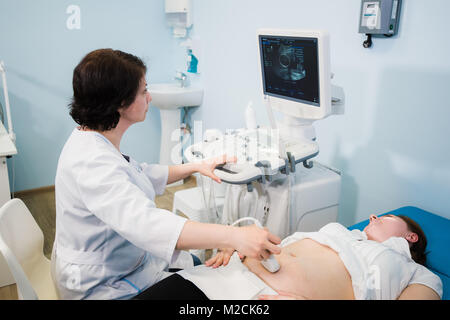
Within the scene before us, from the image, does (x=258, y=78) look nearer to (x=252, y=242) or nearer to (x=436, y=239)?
(x=436, y=239)

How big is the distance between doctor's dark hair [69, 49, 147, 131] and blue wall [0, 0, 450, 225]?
1.15 m

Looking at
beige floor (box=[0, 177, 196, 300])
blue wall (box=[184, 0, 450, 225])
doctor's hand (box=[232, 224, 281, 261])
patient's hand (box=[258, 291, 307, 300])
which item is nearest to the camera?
doctor's hand (box=[232, 224, 281, 261])

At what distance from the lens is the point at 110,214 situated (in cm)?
95

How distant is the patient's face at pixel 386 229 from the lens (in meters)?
1.36

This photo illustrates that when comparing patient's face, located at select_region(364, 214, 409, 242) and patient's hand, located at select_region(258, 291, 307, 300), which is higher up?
patient's face, located at select_region(364, 214, 409, 242)

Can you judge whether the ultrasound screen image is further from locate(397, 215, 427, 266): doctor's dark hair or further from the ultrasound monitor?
locate(397, 215, 427, 266): doctor's dark hair

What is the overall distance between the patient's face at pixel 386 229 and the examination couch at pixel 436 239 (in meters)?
0.06

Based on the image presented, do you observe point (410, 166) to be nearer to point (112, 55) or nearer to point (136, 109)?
point (136, 109)

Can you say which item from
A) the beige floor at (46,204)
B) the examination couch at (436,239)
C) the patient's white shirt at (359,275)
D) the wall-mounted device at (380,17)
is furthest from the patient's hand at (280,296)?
the beige floor at (46,204)

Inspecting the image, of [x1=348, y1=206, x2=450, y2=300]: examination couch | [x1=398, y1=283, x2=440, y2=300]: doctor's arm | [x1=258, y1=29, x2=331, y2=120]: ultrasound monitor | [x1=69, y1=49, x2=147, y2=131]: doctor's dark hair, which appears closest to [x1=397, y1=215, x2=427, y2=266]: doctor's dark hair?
[x1=348, y1=206, x2=450, y2=300]: examination couch

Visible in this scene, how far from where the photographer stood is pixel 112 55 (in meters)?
1.07

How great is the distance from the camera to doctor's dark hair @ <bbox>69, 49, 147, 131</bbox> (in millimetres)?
1048

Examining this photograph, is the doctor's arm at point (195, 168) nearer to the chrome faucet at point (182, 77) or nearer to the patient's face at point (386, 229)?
the patient's face at point (386, 229)

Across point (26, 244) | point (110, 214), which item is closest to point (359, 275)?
point (110, 214)
